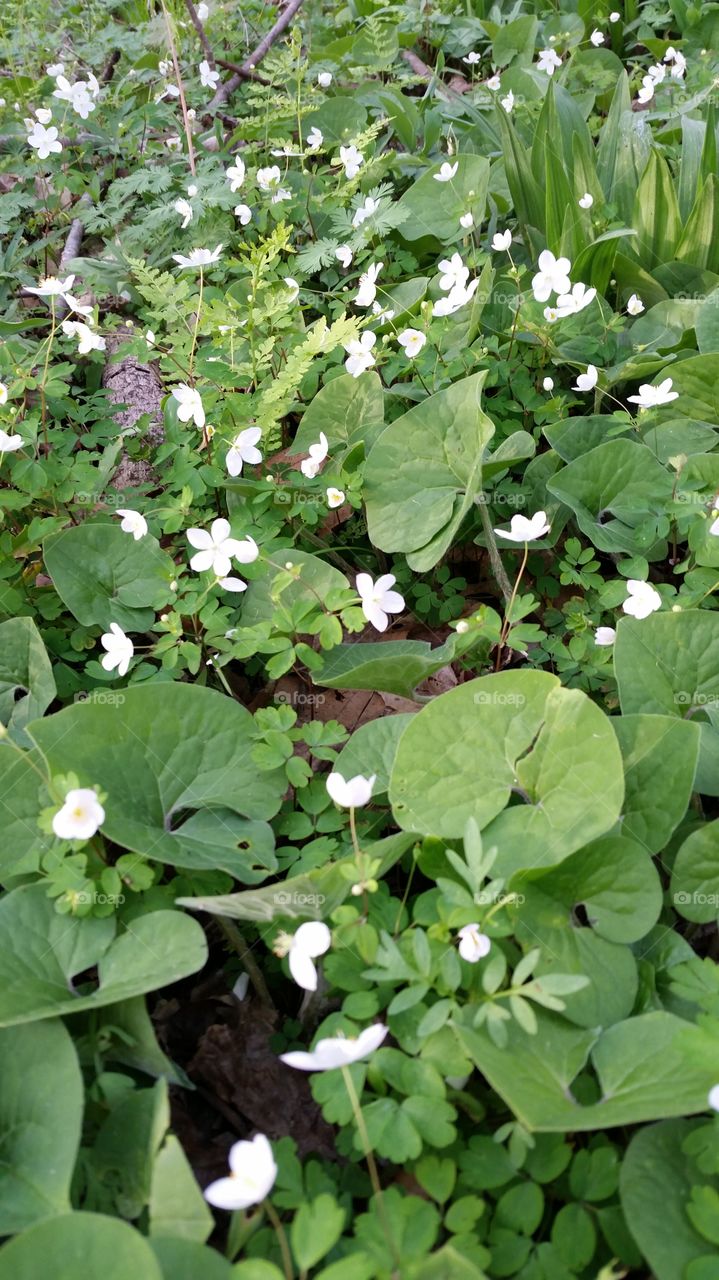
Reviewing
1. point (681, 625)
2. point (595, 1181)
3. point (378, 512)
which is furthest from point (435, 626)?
point (595, 1181)

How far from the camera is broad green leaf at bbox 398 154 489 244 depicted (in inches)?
106

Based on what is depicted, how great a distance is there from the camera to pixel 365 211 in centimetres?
257

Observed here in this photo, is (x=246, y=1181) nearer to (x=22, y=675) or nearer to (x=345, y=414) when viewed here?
(x=22, y=675)

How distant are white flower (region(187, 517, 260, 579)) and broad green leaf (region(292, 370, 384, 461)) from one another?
20.7 inches

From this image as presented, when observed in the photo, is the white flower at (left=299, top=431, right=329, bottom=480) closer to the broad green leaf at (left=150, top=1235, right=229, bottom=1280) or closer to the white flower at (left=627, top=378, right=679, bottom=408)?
the white flower at (left=627, top=378, right=679, bottom=408)

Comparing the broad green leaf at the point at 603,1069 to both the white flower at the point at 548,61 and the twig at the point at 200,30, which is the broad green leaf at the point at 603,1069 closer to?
the white flower at the point at 548,61

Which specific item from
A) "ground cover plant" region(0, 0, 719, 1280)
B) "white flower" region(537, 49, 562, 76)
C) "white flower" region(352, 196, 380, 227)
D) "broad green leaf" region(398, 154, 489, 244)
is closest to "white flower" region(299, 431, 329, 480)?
"ground cover plant" region(0, 0, 719, 1280)

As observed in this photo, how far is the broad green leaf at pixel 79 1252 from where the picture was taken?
928 mm

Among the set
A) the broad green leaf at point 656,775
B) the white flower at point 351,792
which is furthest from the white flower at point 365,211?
the white flower at point 351,792

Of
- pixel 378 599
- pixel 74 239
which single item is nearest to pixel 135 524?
pixel 378 599

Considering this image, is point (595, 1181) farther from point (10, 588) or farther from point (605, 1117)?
point (10, 588)

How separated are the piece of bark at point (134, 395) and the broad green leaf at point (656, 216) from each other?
55.9 inches

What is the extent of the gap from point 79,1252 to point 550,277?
2055 millimetres

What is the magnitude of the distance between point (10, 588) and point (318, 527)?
723 mm
